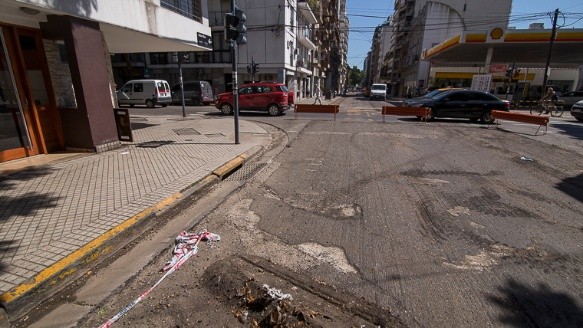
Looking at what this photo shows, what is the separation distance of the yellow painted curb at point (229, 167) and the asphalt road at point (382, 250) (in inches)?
8.5

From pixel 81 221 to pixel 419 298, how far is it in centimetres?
400

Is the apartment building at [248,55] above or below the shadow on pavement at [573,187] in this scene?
above

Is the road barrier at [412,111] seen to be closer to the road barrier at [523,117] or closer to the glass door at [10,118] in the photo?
the road barrier at [523,117]

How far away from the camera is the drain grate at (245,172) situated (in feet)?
20.1

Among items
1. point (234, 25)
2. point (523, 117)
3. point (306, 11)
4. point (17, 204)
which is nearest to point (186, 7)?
point (234, 25)

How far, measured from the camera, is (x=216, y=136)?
10.1 meters

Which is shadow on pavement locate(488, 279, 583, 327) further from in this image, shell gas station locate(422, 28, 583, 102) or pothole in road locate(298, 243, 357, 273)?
shell gas station locate(422, 28, 583, 102)

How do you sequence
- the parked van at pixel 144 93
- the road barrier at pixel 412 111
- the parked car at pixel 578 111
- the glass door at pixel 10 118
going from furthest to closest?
the parked van at pixel 144 93 < the parked car at pixel 578 111 < the road barrier at pixel 412 111 < the glass door at pixel 10 118

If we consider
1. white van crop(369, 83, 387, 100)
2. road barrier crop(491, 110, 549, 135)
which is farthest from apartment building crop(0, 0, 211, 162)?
white van crop(369, 83, 387, 100)

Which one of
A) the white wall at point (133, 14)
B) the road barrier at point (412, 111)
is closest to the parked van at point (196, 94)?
the white wall at point (133, 14)

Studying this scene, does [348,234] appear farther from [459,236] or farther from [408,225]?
[459,236]

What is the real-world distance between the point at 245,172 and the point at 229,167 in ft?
1.21

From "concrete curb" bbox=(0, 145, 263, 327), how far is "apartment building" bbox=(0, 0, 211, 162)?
157 inches

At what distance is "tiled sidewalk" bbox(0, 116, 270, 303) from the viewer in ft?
9.66
